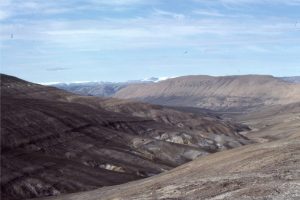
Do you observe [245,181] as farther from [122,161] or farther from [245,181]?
[122,161]

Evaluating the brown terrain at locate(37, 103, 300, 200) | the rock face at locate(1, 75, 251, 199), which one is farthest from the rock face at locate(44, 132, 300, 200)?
the rock face at locate(1, 75, 251, 199)

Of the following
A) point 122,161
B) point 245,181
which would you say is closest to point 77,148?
point 122,161

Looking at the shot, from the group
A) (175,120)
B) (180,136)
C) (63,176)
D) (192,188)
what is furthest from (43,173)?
(175,120)

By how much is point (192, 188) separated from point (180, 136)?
73.5 metres

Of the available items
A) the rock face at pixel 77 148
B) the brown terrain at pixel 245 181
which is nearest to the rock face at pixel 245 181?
the brown terrain at pixel 245 181

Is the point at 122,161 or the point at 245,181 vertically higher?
the point at 245,181

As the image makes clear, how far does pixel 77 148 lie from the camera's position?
76812 millimetres

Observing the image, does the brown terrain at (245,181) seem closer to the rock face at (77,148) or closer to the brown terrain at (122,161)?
the brown terrain at (122,161)

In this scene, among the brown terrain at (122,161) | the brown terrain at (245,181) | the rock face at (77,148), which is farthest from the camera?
the rock face at (77,148)

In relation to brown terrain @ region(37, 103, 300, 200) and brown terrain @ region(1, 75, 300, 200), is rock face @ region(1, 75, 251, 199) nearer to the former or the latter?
brown terrain @ region(1, 75, 300, 200)

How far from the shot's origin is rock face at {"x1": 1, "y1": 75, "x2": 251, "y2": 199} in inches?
2264

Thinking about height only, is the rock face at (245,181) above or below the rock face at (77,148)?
above

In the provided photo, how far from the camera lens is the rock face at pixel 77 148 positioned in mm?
57500

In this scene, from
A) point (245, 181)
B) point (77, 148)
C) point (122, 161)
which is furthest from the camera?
point (77, 148)
